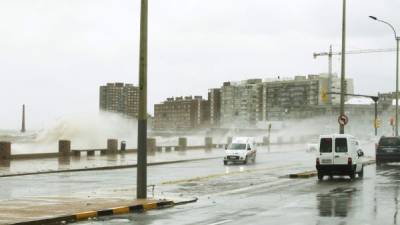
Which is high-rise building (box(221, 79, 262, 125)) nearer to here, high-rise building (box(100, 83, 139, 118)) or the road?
high-rise building (box(100, 83, 139, 118))

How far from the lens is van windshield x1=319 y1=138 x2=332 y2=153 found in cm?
Answer: 2958

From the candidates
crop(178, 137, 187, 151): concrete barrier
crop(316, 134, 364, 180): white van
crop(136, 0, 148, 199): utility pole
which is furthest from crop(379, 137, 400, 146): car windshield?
crop(178, 137, 187, 151): concrete barrier

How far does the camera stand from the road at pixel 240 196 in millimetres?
15234

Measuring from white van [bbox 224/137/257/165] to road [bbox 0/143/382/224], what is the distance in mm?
13507

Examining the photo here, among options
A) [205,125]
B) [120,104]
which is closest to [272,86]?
[205,125]

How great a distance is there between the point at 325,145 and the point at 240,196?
9.29m

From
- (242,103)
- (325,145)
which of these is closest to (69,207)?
(325,145)

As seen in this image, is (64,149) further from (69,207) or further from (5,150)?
(69,207)

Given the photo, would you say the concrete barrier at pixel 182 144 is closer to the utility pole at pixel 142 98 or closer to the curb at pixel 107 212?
the curb at pixel 107 212

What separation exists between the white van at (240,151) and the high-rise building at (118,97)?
4187 inches

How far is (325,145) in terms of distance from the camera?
97.2 feet

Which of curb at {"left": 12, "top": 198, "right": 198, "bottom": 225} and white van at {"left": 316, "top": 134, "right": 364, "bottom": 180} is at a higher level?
Answer: white van at {"left": 316, "top": 134, "right": 364, "bottom": 180}

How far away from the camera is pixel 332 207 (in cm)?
1747

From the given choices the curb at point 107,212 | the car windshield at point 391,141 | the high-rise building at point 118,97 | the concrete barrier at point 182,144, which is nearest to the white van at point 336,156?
the curb at point 107,212
